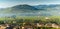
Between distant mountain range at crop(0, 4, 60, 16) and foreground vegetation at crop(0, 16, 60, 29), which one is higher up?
distant mountain range at crop(0, 4, 60, 16)

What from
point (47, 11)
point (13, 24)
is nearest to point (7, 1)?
point (13, 24)

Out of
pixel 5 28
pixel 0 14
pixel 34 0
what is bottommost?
pixel 5 28

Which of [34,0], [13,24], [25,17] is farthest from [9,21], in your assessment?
[34,0]

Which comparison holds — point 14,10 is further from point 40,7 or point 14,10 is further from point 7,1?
point 40,7

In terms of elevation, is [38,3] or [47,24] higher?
[38,3]

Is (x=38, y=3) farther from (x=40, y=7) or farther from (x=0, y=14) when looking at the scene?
(x=0, y=14)

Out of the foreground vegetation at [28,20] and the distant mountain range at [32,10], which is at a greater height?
the distant mountain range at [32,10]
